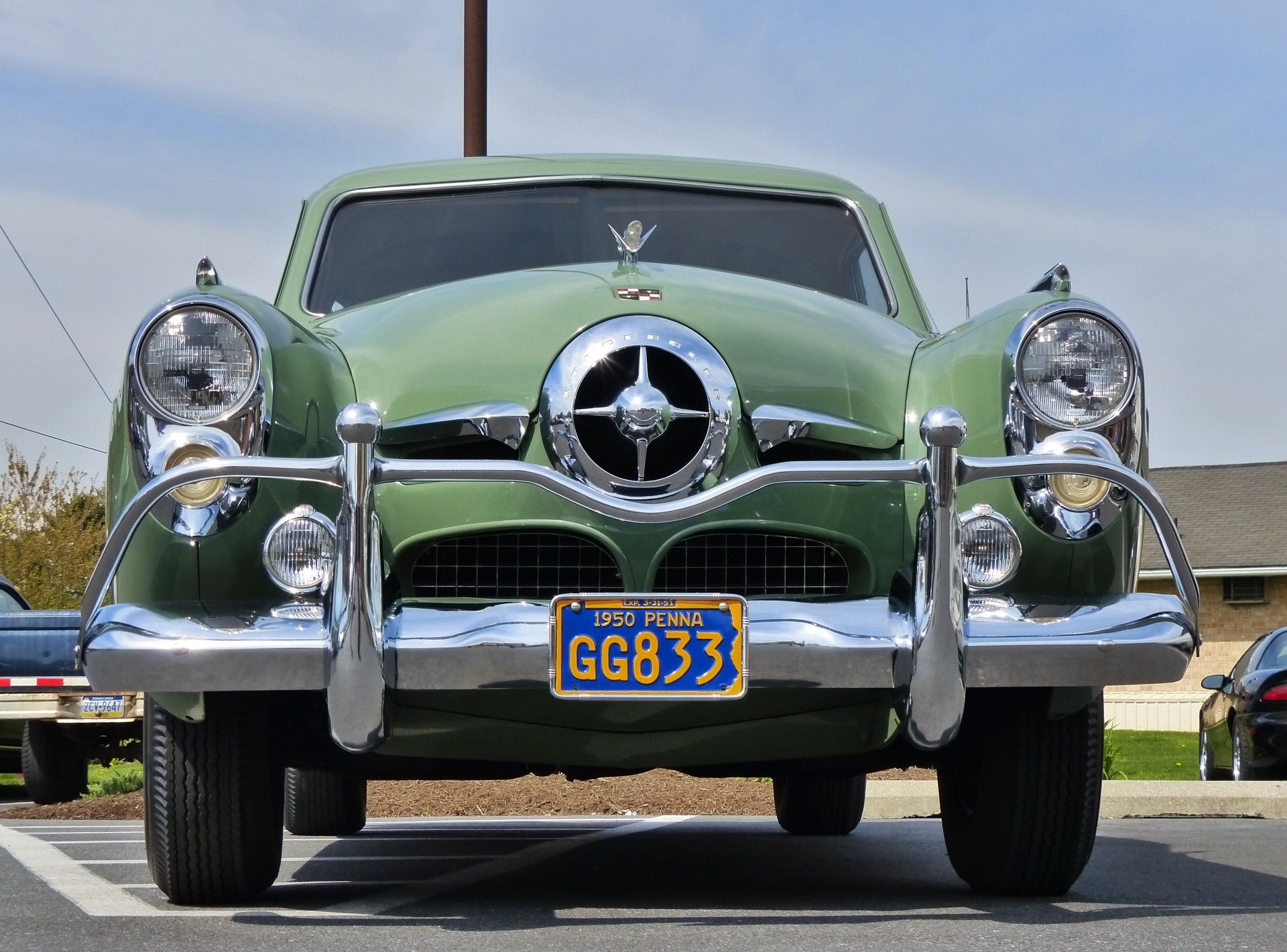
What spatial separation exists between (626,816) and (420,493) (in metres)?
4.75

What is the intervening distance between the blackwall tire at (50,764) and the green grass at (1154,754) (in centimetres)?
736

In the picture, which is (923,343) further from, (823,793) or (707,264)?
(823,793)

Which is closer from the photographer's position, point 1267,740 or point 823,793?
point 823,793

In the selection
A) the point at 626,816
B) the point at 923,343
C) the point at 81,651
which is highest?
the point at 923,343

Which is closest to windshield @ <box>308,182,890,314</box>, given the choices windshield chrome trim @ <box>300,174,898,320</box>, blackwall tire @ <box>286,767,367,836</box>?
windshield chrome trim @ <box>300,174,898,320</box>

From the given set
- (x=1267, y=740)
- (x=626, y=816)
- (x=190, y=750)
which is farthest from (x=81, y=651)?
(x=1267, y=740)

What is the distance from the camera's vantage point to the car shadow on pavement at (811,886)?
3.81 m

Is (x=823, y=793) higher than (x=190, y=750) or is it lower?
lower

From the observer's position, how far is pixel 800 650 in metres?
3.42

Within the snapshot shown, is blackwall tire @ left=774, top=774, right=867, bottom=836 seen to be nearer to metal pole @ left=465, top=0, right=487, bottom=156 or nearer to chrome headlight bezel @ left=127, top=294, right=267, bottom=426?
chrome headlight bezel @ left=127, top=294, right=267, bottom=426

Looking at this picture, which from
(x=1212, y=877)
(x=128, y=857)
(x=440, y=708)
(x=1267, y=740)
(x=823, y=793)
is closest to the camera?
(x=440, y=708)

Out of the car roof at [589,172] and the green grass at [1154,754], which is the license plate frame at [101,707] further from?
the car roof at [589,172]

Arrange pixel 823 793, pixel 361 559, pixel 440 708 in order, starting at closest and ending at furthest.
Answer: pixel 361 559 → pixel 440 708 → pixel 823 793

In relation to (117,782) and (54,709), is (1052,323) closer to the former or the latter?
(117,782)
